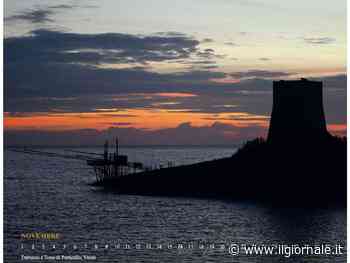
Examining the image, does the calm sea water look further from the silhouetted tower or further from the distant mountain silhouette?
the silhouetted tower

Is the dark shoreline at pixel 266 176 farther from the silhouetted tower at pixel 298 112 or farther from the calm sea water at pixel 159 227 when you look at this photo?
the calm sea water at pixel 159 227

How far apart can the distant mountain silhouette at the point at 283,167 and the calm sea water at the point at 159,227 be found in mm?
4074

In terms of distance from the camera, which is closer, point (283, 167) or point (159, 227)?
point (159, 227)

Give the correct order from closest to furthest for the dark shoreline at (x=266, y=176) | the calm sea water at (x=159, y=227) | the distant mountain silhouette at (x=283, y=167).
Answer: the calm sea water at (x=159, y=227)
the dark shoreline at (x=266, y=176)
the distant mountain silhouette at (x=283, y=167)

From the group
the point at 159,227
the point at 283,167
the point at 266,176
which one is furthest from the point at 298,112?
the point at 159,227

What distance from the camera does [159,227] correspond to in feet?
152

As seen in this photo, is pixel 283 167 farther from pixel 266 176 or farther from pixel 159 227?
pixel 159 227

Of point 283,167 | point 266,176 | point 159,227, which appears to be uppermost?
point 283,167

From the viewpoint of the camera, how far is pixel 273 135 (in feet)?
217

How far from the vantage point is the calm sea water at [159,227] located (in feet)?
115

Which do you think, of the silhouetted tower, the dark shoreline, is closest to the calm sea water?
the dark shoreline

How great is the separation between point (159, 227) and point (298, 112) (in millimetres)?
22260

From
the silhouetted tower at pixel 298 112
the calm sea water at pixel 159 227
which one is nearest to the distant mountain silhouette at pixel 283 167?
the silhouetted tower at pixel 298 112

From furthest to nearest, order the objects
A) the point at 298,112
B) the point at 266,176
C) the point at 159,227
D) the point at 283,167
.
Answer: the point at 266,176 → the point at 283,167 → the point at 298,112 → the point at 159,227
